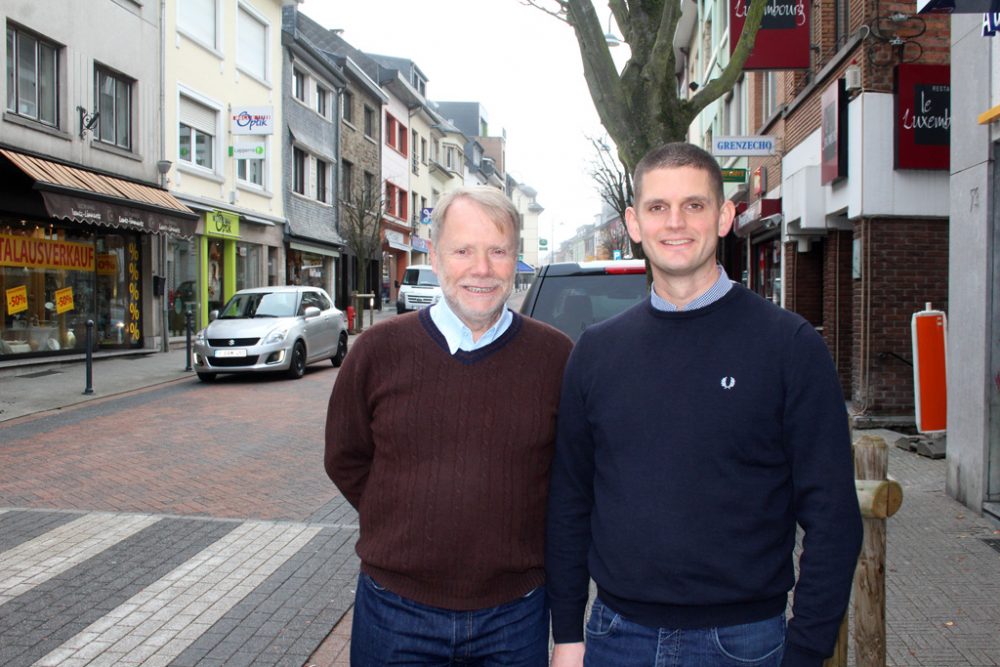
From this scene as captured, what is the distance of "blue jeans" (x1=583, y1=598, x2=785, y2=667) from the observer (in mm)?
1979

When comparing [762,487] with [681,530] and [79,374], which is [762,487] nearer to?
[681,530]

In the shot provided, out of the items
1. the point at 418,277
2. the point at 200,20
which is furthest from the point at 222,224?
the point at 418,277

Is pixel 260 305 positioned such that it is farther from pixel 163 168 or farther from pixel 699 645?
pixel 699 645

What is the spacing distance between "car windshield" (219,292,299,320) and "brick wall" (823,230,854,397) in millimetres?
8778

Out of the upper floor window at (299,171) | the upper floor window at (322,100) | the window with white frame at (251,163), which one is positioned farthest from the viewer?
the upper floor window at (322,100)

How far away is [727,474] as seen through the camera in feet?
6.38

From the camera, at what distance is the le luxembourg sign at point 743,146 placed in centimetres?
1182

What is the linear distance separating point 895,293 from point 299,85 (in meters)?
24.2

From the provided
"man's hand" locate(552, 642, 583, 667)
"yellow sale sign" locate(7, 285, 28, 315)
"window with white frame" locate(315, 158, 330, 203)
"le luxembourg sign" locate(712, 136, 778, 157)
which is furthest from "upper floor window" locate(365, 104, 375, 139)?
"man's hand" locate(552, 642, 583, 667)

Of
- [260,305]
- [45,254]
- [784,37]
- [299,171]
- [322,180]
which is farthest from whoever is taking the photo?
[322,180]

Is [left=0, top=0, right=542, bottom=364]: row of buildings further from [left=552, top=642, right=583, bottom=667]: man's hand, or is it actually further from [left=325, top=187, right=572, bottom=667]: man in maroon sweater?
[left=552, top=642, right=583, bottom=667]: man's hand

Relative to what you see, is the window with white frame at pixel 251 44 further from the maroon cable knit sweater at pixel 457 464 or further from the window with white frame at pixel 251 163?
the maroon cable knit sweater at pixel 457 464

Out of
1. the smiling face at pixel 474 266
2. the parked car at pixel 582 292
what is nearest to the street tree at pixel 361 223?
the parked car at pixel 582 292

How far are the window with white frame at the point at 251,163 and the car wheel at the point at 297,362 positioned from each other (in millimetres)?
9021
